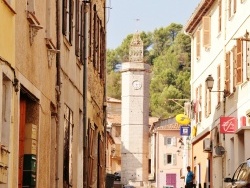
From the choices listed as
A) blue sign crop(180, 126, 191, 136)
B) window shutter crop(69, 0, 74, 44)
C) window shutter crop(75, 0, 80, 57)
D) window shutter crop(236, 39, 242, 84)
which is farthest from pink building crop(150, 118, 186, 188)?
window shutter crop(69, 0, 74, 44)

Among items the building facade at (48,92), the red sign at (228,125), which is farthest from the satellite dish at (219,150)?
the building facade at (48,92)

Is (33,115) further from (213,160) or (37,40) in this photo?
(213,160)

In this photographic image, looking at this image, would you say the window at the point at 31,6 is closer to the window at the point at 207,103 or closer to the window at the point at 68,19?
the window at the point at 68,19

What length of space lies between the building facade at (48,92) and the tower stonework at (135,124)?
10900 centimetres

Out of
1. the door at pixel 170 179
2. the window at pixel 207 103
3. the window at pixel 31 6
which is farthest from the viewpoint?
the door at pixel 170 179

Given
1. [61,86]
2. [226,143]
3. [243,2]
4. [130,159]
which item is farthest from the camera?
[130,159]

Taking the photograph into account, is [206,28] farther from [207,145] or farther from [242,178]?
[242,178]

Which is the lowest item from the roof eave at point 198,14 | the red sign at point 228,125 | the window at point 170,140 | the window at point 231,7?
the red sign at point 228,125

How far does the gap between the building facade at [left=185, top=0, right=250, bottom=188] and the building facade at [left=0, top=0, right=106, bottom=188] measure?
5.24 metres

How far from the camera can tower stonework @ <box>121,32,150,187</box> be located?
453 ft

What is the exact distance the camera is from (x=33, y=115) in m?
16.0

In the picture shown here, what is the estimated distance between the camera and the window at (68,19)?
20.4 metres

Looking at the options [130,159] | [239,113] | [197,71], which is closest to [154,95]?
[130,159]

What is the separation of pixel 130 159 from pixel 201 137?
311 ft
